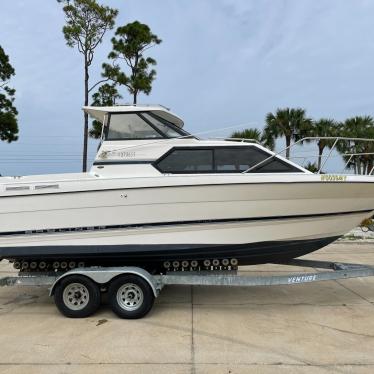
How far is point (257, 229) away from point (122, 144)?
2122 millimetres

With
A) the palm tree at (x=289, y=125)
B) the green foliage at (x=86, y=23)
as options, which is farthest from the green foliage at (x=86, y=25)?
the palm tree at (x=289, y=125)

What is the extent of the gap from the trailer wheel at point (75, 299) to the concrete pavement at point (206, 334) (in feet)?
0.38

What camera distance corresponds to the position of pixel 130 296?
16.7ft

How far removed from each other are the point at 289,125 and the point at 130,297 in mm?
19043

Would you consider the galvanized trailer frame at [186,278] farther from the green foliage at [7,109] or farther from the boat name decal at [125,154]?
the green foliage at [7,109]

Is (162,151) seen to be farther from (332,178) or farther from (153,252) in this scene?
(332,178)

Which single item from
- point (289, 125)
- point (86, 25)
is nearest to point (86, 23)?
point (86, 25)

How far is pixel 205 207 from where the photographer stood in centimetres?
510

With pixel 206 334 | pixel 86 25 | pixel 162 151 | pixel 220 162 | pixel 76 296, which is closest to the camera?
pixel 206 334

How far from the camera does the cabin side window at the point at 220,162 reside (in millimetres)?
5270

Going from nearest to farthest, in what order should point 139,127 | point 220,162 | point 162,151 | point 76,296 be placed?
1. point 76,296
2. point 220,162
3. point 162,151
4. point 139,127

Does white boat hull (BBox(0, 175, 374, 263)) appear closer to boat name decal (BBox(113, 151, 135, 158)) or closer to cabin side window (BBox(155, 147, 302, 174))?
cabin side window (BBox(155, 147, 302, 174))

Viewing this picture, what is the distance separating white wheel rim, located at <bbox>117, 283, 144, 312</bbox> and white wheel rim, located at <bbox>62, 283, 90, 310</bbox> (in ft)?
1.36

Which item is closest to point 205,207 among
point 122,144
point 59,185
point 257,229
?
point 257,229
